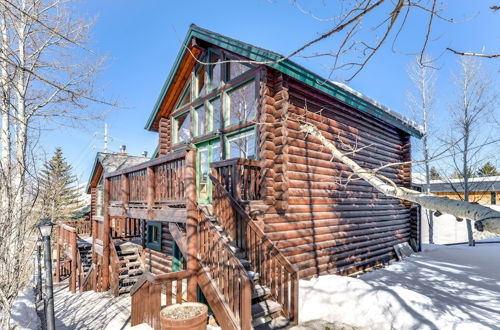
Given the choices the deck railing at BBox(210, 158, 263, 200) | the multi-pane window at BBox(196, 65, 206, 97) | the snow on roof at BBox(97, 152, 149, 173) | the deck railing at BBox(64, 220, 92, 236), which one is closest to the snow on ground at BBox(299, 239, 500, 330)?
the deck railing at BBox(210, 158, 263, 200)

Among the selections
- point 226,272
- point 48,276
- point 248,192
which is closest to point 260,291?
point 226,272

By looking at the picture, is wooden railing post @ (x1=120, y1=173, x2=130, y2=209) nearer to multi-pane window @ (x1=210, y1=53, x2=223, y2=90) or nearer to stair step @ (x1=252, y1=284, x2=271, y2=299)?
multi-pane window @ (x1=210, y1=53, x2=223, y2=90)

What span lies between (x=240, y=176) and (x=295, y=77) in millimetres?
2736

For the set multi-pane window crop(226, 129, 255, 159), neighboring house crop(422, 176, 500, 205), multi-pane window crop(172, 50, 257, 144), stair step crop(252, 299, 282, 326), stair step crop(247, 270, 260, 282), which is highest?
multi-pane window crop(172, 50, 257, 144)

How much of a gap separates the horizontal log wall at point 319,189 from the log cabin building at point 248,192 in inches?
1.4

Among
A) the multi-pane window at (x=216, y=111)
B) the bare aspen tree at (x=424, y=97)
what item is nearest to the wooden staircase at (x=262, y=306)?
the multi-pane window at (x=216, y=111)

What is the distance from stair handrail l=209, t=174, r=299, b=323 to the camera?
4.81 m

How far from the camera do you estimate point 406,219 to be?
12.6m

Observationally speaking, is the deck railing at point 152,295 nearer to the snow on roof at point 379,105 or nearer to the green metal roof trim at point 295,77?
the green metal roof trim at point 295,77

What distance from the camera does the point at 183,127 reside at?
1051 centimetres

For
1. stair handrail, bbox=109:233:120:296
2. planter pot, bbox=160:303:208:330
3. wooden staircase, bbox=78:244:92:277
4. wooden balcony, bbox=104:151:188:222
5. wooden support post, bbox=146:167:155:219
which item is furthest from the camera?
wooden staircase, bbox=78:244:92:277

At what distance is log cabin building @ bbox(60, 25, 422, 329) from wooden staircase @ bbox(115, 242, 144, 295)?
0.11 metres

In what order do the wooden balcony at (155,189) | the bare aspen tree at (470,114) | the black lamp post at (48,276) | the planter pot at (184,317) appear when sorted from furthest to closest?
the bare aspen tree at (470,114)
the wooden balcony at (155,189)
the black lamp post at (48,276)
the planter pot at (184,317)

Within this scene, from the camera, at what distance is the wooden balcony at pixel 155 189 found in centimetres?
547
